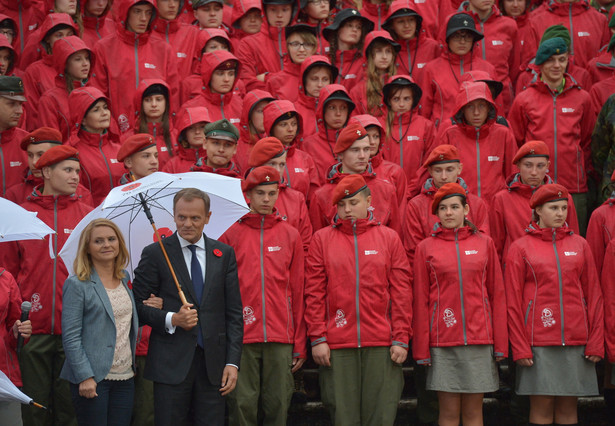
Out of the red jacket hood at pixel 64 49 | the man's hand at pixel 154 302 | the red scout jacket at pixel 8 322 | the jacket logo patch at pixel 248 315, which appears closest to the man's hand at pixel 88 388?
the man's hand at pixel 154 302

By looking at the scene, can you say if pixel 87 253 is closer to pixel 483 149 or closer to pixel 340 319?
pixel 340 319

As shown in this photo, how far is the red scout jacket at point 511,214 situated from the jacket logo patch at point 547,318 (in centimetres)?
94

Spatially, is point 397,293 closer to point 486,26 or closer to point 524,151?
point 524,151

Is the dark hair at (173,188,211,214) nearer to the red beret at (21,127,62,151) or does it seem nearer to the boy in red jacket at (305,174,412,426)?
the boy in red jacket at (305,174,412,426)

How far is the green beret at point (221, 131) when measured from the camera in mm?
7691

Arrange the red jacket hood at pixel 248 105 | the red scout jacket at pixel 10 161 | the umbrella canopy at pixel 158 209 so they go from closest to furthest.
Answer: the umbrella canopy at pixel 158 209, the red scout jacket at pixel 10 161, the red jacket hood at pixel 248 105

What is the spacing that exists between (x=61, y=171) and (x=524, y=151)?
4078 mm

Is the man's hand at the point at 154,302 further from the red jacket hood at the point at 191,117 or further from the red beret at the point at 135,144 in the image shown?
the red jacket hood at the point at 191,117

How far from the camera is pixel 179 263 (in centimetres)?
561

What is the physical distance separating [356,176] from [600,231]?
89.7 inches

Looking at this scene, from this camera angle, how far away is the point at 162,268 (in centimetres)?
560

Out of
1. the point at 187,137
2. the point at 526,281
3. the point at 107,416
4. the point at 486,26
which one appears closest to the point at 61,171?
the point at 187,137

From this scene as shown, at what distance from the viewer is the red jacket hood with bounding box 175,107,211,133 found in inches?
333

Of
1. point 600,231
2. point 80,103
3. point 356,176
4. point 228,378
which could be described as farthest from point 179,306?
point 600,231
